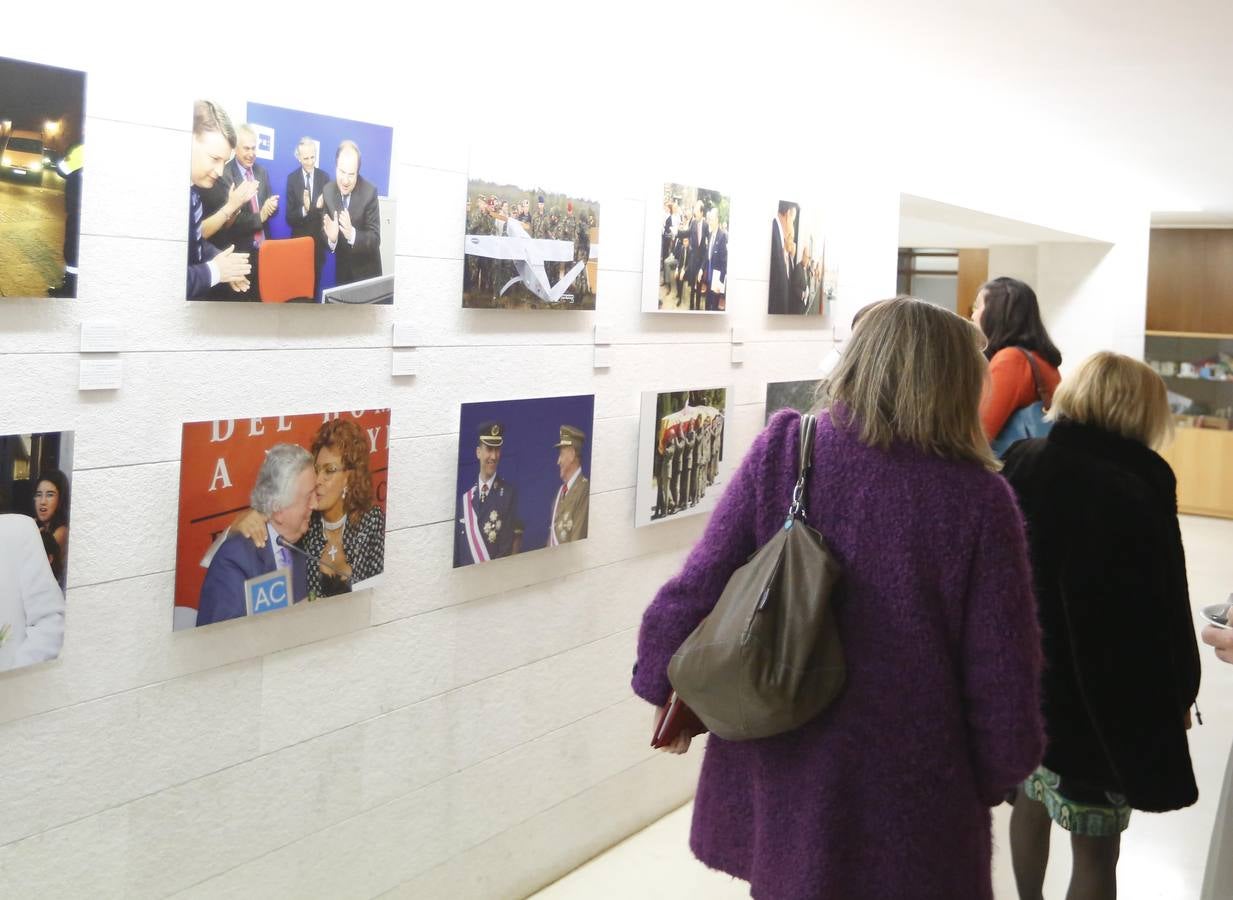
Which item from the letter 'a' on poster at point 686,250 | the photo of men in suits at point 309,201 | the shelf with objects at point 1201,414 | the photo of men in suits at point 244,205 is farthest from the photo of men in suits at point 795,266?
the shelf with objects at point 1201,414

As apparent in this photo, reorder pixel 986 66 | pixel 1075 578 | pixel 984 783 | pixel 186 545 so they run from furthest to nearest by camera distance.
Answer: pixel 986 66 → pixel 1075 578 → pixel 186 545 → pixel 984 783

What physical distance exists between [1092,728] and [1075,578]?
0.37m

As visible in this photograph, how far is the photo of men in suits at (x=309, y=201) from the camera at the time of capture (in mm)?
2578

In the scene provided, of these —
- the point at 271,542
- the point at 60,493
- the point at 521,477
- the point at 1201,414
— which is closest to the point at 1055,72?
the point at 521,477

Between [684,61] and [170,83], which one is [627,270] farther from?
[170,83]

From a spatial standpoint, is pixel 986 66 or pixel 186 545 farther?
pixel 986 66

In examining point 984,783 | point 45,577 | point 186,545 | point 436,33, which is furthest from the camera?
point 436,33

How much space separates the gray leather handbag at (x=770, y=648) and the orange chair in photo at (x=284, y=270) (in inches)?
49.3

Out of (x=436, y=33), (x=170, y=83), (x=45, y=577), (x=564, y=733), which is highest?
(x=436, y=33)

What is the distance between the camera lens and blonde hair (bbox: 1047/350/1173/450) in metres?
2.78

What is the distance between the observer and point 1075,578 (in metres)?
2.77

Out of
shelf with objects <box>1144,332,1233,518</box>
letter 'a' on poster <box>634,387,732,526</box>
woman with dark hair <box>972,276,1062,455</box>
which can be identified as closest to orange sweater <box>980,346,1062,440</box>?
woman with dark hair <box>972,276,1062,455</box>

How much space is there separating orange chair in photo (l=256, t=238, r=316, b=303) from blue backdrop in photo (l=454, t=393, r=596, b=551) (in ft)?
2.09

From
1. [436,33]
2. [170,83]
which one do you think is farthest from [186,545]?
[436,33]
